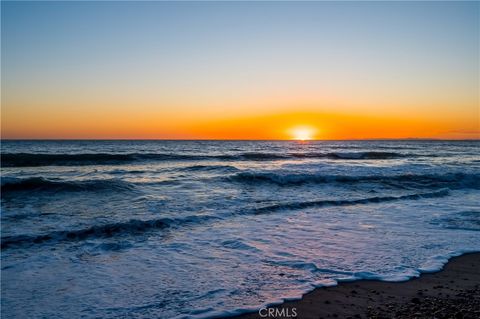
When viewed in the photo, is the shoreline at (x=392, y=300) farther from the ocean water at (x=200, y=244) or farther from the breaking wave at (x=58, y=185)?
the breaking wave at (x=58, y=185)

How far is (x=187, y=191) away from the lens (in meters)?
13.9

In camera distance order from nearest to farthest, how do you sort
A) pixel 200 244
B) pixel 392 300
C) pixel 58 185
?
pixel 392 300
pixel 200 244
pixel 58 185

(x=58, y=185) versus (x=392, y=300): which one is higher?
(x=58, y=185)

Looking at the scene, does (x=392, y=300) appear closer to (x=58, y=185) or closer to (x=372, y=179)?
(x=58, y=185)

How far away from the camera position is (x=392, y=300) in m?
4.55

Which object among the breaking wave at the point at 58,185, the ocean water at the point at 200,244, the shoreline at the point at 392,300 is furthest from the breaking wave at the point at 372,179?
the shoreline at the point at 392,300

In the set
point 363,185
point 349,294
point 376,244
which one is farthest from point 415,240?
point 363,185

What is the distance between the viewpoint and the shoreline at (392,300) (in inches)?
164

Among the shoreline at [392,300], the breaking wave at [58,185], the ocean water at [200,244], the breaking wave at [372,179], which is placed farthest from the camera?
the breaking wave at [372,179]

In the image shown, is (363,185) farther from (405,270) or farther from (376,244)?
(405,270)

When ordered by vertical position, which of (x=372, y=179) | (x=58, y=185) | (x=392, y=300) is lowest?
(x=392, y=300)

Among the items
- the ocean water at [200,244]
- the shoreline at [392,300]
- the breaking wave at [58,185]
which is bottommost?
the shoreline at [392,300]

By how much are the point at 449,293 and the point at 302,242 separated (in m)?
2.84

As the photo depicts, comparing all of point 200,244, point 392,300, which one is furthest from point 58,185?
point 392,300
